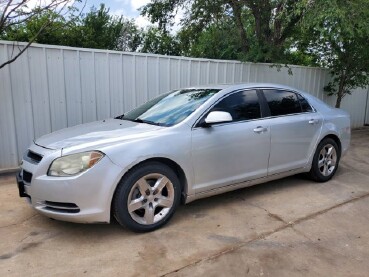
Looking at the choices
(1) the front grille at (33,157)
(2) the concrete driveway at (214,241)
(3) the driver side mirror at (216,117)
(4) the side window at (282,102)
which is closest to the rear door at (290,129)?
(4) the side window at (282,102)

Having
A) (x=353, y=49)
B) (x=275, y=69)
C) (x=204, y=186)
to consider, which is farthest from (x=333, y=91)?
(x=204, y=186)

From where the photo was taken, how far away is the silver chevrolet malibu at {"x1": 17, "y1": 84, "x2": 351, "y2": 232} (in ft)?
10.8

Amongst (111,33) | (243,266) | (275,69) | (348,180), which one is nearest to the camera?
(243,266)

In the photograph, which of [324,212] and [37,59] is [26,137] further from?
[324,212]

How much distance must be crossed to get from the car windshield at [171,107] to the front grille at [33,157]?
1255mm

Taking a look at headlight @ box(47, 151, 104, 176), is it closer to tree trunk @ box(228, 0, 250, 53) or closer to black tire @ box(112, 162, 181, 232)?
black tire @ box(112, 162, 181, 232)

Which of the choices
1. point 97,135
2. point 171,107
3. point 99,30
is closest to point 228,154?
point 171,107

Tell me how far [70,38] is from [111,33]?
12.2 feet

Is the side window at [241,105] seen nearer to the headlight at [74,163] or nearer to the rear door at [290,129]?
the rear door at [290,129]

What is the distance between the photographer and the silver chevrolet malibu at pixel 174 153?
3.28 metres

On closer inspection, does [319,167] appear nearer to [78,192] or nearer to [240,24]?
[78,192]

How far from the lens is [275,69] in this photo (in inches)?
366

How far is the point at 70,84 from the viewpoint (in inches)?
236

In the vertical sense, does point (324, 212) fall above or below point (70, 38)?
below
